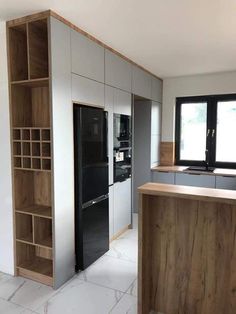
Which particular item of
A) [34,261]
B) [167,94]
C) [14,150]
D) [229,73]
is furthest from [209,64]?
[34,261]

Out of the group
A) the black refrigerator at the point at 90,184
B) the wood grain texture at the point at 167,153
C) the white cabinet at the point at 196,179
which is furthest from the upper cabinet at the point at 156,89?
the black refrigerator at the point at 90,184

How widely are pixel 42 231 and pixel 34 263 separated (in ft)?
1.15

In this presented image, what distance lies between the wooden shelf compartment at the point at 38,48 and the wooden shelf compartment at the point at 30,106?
178 millimetres

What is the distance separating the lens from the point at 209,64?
3875 millimetres

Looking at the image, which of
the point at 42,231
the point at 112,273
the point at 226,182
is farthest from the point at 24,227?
the point at 226,182

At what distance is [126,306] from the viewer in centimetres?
220

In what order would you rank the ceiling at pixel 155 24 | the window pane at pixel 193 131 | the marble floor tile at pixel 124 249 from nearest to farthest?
1. the ceiling at pixel 155 24
2. the marble floor tile at pixel 124 249
3. the window pane at pixel 193 131

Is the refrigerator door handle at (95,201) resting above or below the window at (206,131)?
below

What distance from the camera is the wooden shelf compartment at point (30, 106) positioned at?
251 cm

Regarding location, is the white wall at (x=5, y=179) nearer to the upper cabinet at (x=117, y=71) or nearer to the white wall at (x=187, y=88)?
the upper cabinet at (x=117, y=71)

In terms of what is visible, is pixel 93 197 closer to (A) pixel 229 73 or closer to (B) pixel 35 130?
(B) pixel 35 130

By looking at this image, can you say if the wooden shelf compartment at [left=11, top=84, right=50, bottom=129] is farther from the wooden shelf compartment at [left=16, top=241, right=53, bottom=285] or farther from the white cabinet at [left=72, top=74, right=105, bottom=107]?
the wooden shelf compartment at [left=16, top=241, right=53, bottom=285]

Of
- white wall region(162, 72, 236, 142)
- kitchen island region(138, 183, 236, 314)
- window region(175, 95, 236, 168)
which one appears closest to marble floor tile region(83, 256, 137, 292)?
kitchen island region(138, 183, 236, 314)

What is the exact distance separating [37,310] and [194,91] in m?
4.09
